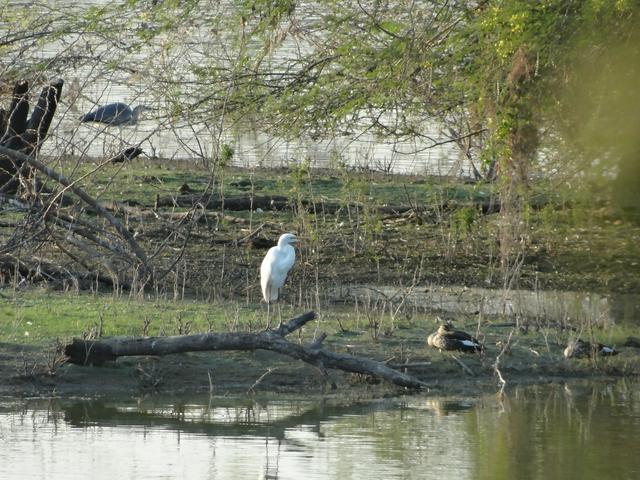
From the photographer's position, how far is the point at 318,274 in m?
14.8

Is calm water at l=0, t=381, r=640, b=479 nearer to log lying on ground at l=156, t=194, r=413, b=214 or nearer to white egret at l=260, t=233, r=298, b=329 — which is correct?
white egret at l=260, t=233, r=298, b=329

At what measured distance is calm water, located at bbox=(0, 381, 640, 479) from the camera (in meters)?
7.85

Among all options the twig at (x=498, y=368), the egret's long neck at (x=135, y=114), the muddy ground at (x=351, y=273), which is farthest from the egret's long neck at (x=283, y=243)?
the twig at (x=498, y=368)

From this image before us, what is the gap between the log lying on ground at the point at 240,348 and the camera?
9414 millimetres

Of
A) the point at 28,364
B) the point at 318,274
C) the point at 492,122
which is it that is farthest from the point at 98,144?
the point at 28,364

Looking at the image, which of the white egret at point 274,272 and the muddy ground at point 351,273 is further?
the white egret at point 274,272

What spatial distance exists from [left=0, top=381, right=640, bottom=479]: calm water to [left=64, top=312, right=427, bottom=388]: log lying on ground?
10.4 inches

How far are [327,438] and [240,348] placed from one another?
3.83ft

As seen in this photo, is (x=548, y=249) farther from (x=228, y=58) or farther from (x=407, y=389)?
(x=407, y=389)

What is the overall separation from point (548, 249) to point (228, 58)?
430cm

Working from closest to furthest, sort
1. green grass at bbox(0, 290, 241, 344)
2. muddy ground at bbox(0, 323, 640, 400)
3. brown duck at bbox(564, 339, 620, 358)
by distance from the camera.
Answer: muddy ground at bbox(0, 323, 640, 400) < green grass at bbox(0, 290, 241, 344) < brown duck at bbox(564, 339, 620, 358)

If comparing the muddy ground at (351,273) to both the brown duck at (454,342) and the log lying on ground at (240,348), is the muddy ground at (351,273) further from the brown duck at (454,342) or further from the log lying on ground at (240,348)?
the log lying on ground at (240,348)

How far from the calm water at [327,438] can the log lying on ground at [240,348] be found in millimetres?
265

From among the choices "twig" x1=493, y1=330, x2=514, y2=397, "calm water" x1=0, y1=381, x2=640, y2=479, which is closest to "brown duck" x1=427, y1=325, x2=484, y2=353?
"twig" x1=493, y1=330, x2=514, y2=397
